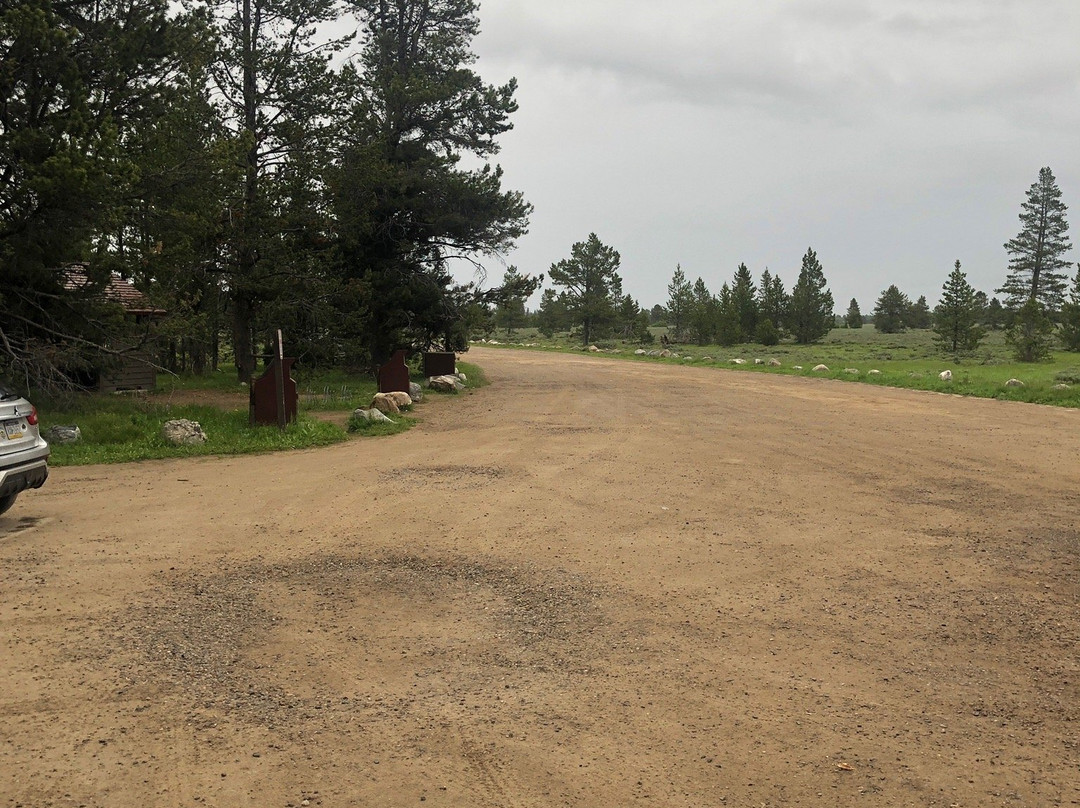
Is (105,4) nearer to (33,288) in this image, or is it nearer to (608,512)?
(33,288)

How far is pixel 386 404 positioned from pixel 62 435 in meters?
6.43

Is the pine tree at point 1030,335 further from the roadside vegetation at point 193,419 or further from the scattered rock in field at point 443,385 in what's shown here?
the roadside vegetation at point 193,419

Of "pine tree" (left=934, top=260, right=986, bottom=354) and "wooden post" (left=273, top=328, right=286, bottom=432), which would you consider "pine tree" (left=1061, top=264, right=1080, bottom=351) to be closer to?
"pine tree" (left=934, top=260, right=986, bottom=354)

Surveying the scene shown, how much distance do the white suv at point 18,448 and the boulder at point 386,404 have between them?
9.91 meters

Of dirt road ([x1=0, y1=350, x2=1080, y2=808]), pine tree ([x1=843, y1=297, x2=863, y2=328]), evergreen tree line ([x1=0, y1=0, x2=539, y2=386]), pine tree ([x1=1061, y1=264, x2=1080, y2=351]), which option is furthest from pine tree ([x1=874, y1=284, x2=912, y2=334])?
dirt road ([x1=0, y1=350, x2=1080, y2=808])

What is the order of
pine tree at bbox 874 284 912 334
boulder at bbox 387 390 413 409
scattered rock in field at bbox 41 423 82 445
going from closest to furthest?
1. scattered rock in field at bbox 41 423 82 445
2. boulder at bbox 387 390 413 409
3. pine tree at bbox 874 284 912 334

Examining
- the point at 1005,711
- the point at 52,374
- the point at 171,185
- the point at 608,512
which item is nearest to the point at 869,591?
the point at 1005,711

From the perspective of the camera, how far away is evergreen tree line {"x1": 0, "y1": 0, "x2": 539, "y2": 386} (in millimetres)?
14516

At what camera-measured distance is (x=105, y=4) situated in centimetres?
1645

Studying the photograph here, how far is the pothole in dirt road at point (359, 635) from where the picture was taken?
4590 mm

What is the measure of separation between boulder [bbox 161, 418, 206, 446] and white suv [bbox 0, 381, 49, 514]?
503 cm

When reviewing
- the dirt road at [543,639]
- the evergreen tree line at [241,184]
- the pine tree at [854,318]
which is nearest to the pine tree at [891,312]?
the pine tree at [854,318]

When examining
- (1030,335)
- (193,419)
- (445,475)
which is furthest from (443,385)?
(1030,335)

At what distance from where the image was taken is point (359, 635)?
17.9 ft
